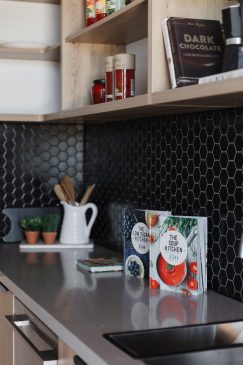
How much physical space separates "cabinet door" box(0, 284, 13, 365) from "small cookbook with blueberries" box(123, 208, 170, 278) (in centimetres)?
45

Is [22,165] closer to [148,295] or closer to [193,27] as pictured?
[148,295]

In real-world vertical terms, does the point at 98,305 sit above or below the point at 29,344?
above

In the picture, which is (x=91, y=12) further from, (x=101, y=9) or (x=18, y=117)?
(x=18, y=117)

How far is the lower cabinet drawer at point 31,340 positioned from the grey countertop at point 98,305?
56mm

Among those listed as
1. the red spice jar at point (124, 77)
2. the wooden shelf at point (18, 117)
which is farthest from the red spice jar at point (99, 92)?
the wooden shelf at point (18, 117)

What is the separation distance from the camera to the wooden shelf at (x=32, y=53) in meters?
3.10

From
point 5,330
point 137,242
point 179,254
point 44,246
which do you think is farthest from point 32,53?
point 179,254

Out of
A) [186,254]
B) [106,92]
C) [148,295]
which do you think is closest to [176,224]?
[186,254]

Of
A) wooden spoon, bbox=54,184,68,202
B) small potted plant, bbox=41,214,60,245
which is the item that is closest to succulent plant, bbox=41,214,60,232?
small potted plant, bbox=41,214,60,245

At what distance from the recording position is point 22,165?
11.2 ft

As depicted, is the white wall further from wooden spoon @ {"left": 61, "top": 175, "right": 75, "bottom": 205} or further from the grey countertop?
the grey countertop

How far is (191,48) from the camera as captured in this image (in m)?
1.92

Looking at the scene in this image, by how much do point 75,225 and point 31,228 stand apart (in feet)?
0.68

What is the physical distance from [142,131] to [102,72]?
0.41 metres
